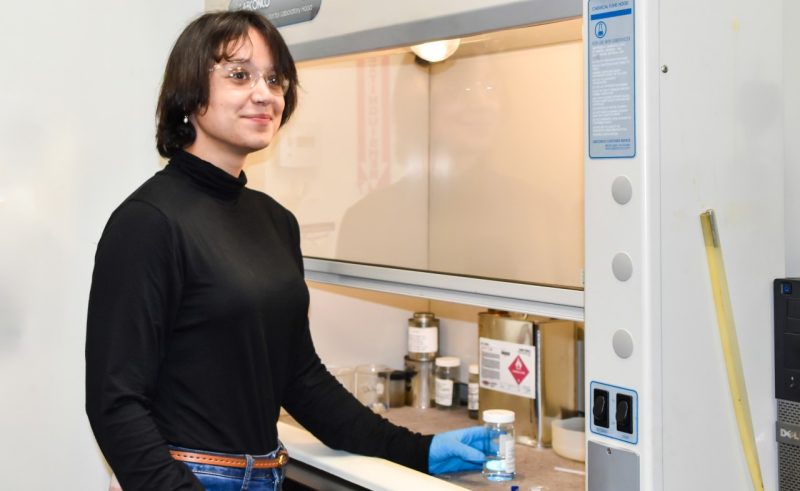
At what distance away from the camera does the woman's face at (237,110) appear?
1.55 meters

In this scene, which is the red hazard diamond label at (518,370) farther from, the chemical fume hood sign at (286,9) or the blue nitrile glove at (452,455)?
the chemical fume hood sign at (286,9)

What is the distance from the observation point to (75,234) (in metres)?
2.06

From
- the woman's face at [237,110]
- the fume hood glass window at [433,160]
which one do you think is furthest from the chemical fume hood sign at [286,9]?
the woman's face at [237,110]

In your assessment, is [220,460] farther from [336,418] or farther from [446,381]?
[446,381]

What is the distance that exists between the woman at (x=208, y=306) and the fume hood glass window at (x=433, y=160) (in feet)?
1.19

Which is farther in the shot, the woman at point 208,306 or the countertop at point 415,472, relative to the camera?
the countertop at point 415,472

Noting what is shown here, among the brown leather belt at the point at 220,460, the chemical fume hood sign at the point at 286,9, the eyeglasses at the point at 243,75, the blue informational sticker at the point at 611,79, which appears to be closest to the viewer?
the blue informational sticker at the point at 611,79

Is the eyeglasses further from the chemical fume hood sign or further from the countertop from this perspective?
the countertop

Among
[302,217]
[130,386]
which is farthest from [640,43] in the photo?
[302,217]

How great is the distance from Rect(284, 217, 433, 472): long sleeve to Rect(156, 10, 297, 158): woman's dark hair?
31cm

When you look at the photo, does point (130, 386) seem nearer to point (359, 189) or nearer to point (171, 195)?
point (171, 195)

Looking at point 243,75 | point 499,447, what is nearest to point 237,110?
point 243,75

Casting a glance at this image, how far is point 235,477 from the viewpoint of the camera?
59.4 inches

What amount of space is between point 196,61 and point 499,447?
958 millimetres
